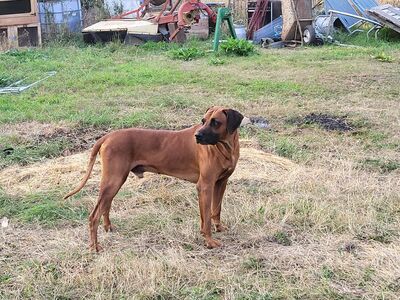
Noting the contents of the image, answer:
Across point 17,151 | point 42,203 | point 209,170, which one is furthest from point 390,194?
point 17,151

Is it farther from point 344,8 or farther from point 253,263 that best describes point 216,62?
point 253,263

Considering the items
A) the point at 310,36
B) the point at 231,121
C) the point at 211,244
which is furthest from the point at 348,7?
the point at 211,244

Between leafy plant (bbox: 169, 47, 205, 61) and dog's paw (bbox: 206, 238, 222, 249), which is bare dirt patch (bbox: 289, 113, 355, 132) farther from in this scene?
leafy plant (bbox: 169, 47, 205, 61)

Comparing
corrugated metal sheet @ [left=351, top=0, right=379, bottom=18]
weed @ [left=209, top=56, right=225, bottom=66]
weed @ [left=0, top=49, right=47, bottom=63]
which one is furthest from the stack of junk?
corrugated metal sheet @ [left=351, top=0, right=379, bottom=18]

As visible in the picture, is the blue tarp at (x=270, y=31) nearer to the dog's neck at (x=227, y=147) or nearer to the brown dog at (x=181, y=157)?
the brown dog at (x=181, y=157)

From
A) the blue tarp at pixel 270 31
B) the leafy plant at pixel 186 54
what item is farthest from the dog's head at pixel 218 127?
the blue tarp at pixel 270 31

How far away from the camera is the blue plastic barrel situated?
17.5 meters

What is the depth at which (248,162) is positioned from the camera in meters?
6.12

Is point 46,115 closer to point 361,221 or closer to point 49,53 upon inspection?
point 361,221

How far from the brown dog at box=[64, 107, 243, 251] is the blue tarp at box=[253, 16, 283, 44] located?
13216mm

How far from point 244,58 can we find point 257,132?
20.9 feet

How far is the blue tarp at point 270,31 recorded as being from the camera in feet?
56.3

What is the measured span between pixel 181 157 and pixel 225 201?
0.96 meters

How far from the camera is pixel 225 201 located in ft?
17.0
